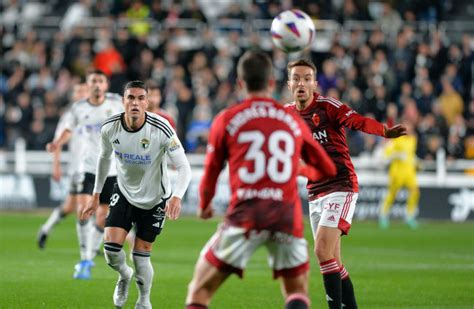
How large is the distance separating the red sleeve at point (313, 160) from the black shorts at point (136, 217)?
304cm

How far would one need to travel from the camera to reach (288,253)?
24.0 ft

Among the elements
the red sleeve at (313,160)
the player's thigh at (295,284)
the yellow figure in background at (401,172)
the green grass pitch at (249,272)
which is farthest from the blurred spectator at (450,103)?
the player's thigh at (295,284)

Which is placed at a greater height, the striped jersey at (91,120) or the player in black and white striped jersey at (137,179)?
the striped jersey at (91,120)

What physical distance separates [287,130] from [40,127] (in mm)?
20876

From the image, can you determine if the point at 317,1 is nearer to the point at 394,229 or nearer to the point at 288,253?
the point at 394,229

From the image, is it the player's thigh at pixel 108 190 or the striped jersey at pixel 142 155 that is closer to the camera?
the striped jersey at pixel 142 155

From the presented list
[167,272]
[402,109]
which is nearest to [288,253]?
[167,272]

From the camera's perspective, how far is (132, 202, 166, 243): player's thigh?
1029 centimetres

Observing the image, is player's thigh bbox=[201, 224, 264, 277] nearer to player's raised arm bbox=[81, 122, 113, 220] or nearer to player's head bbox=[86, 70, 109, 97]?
player's raised arm bbox=[81, 122, 113, 220]

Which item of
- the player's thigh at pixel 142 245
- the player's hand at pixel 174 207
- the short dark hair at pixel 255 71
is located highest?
the short dark hair at pixel 255 71

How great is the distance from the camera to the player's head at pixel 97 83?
14000 millimetres

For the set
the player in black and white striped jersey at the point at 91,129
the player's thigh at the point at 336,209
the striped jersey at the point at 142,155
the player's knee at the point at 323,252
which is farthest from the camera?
the player in black and white striped jersey at the point at 91,129

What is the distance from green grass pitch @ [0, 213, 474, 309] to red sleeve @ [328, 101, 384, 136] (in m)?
2.50

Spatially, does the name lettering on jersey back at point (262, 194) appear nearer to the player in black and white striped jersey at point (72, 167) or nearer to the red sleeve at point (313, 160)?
the red sleeve at point (313, 160)
